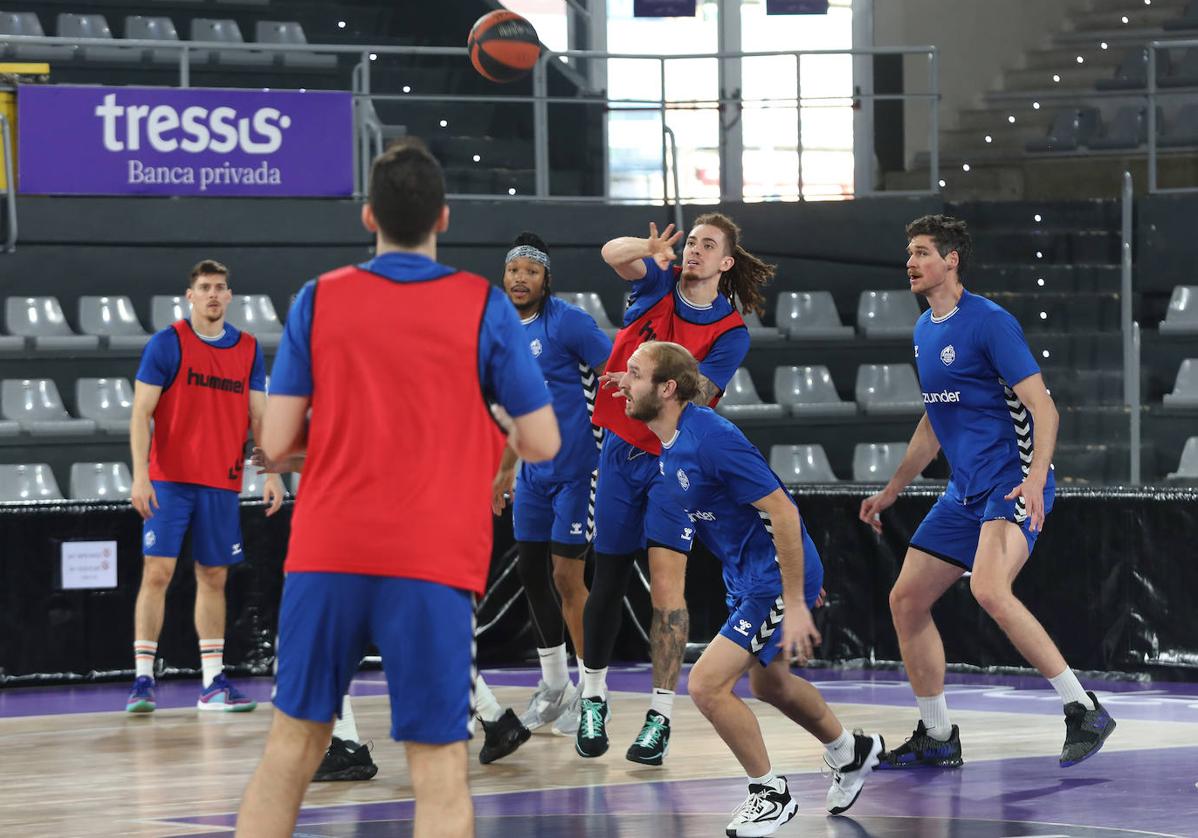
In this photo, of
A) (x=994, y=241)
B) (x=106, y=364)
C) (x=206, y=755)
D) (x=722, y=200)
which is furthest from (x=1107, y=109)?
(x=206, y=755)

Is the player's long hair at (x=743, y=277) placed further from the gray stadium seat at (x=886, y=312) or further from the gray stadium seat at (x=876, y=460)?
the gray stadium seat at (x=886, y=312)

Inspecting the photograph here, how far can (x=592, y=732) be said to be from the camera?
7.38 meters

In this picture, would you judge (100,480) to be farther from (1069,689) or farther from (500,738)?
(1069,689)

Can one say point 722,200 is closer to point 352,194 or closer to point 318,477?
point 352,194

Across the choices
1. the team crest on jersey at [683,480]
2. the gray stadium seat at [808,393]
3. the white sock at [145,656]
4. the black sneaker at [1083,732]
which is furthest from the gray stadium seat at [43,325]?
the black sneaker at [1083,732]

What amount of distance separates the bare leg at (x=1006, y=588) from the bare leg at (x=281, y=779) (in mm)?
3612

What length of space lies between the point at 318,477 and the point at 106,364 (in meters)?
9.84

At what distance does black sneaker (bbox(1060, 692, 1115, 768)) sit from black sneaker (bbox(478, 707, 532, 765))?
219 cm

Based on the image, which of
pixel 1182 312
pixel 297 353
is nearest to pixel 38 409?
pixel 1182 312

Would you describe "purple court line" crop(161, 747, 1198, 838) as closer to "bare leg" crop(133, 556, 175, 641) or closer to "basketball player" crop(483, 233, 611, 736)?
"basketball player" crop(483, 233, 611, 736)

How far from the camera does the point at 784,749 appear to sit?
760cm

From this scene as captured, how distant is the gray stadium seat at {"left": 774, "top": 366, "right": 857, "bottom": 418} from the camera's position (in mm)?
13930

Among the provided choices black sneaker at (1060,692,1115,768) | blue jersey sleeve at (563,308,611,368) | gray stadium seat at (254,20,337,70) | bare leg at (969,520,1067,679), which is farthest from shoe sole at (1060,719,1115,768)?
gray stadium seat at (254,20,337,70)

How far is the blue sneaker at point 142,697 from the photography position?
907 centimetres
